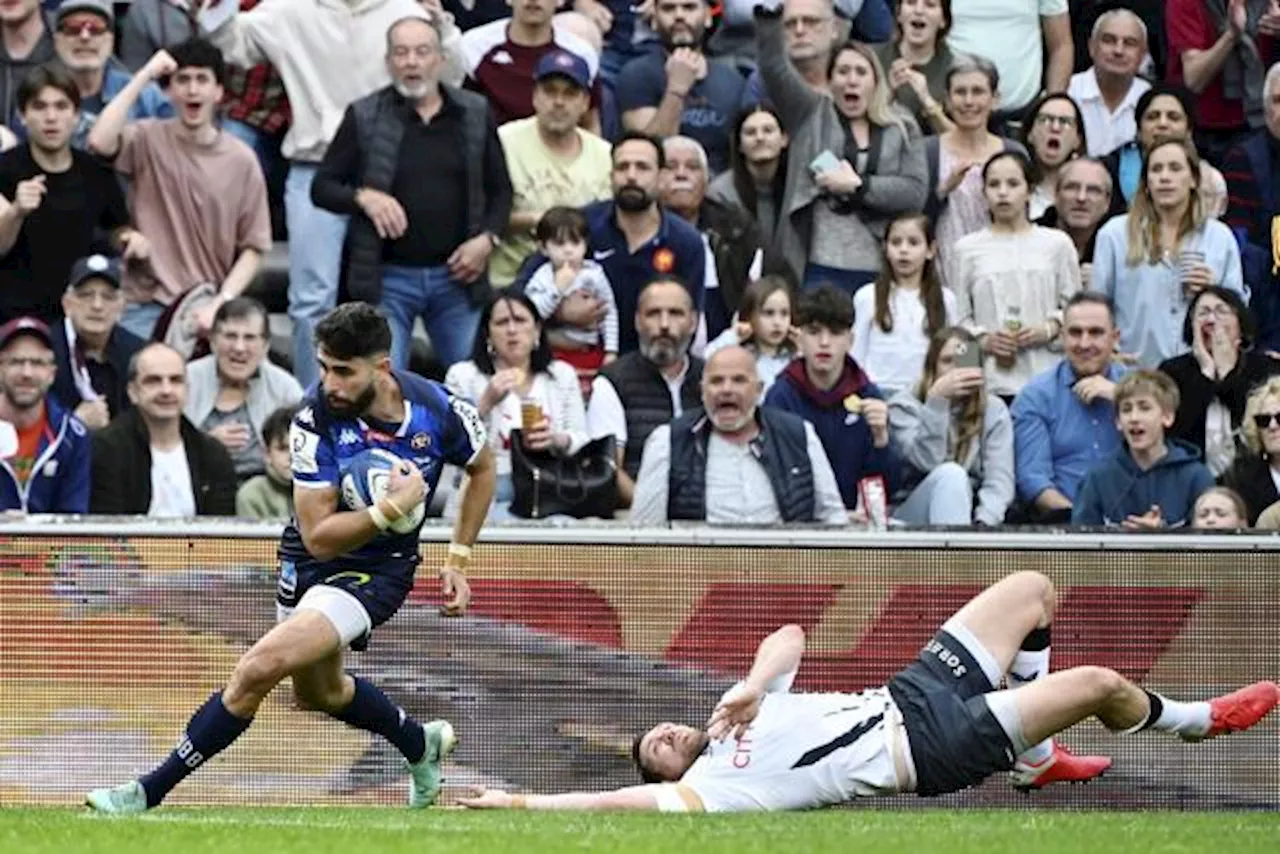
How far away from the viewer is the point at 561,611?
14250 mm

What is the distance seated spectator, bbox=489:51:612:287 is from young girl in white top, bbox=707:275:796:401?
151cm

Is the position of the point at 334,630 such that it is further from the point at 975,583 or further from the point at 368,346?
the point at 975,583

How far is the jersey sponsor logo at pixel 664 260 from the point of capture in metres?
16.9

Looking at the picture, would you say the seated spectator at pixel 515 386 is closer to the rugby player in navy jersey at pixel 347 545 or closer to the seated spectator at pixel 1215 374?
the rugby player in navy jersey at pixel 347 545

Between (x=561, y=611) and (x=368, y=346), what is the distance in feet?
9.34

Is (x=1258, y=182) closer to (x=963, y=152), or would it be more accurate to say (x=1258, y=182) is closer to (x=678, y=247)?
(x=963, y=152)

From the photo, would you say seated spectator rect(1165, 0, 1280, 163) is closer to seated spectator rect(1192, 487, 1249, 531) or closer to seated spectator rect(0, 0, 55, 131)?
seated spectator rect(1192, 487, 1249, 531)

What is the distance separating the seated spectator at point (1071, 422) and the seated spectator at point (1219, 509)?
89 cm

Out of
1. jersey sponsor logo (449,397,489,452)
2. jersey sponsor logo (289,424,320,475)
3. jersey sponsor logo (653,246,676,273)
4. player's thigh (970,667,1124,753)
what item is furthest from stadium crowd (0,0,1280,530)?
jersey sponsor logo (289,424,320,475)

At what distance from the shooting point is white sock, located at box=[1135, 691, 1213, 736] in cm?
1230

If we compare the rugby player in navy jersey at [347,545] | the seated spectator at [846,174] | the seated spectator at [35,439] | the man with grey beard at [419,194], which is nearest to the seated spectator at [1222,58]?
the seated spectator at [846,174]

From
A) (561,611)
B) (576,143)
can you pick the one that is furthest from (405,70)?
(561,611)

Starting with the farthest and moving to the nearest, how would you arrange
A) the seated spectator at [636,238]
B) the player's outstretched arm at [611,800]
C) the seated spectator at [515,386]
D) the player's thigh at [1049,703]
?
the seated spectator at [636,238] < the seated spectator at [515,386] < the player's outstretched arm at [611,800] < the player's thigh at [1049,703]

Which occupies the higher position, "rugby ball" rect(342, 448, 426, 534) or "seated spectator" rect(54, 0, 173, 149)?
"seated spectator" rect(54, 0, 173, 149)
